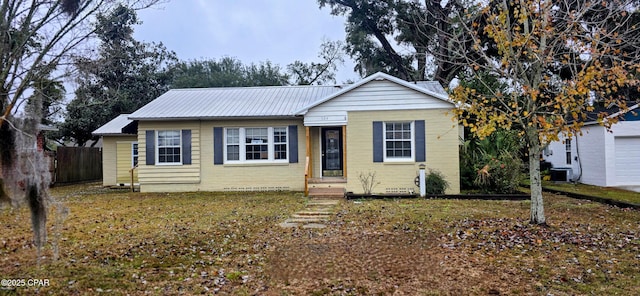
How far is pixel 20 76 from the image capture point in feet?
32.3

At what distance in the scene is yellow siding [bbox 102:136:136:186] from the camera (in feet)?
55.3

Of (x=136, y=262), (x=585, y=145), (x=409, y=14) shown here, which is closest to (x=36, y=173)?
(x=136, y=262)

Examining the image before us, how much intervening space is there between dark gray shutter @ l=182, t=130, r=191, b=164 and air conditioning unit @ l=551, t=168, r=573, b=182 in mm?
14999

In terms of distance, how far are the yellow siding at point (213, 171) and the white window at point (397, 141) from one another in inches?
124

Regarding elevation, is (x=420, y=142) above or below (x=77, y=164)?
above

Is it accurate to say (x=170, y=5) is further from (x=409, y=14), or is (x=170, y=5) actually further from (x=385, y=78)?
(x=409, y=14)

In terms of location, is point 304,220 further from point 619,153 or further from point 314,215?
point 619,153

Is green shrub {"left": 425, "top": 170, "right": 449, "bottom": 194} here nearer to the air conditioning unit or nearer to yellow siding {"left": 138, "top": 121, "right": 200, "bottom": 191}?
the air conditioning unit

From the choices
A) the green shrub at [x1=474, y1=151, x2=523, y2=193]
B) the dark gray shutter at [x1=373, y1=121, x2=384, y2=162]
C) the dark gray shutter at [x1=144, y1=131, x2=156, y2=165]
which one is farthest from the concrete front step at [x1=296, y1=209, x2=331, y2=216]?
the dark gray shutter at [x1=144, y1=131, x2=156, y2=165]

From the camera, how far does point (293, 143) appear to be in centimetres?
1408

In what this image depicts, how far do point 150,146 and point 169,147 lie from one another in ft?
2.23

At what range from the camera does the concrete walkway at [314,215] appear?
797cm

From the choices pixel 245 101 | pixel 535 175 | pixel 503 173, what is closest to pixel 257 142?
pixel 245 101

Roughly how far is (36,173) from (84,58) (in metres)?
9.52
